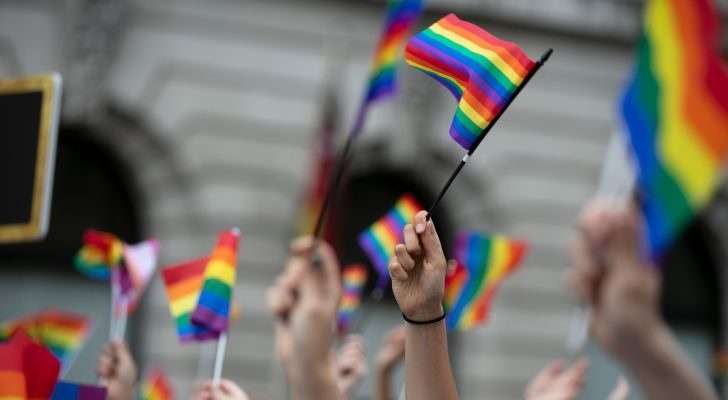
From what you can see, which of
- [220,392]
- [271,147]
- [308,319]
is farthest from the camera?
[271,147]

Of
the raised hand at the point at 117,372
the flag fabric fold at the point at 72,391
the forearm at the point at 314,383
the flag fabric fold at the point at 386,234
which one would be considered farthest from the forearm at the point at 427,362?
the flag fabric fold at the point at 386,234

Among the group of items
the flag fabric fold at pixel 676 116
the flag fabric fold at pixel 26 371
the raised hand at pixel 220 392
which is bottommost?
the raised hand at pixel 220 392

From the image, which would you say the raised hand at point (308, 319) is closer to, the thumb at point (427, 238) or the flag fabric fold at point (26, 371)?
the flag fabric fold at point (26, 371)

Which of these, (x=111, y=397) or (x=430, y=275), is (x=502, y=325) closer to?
(x=111, y=397)

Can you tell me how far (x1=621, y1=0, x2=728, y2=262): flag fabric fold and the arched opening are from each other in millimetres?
8554

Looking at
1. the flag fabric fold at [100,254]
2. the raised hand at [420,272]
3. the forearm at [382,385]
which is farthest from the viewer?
the flag fabric fold at [100,254]

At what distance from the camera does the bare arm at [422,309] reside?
10.4ft

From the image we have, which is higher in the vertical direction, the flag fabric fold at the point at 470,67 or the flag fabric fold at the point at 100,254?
the flag fabric fold at the point at 470,67

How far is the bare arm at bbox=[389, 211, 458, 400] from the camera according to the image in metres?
3.18

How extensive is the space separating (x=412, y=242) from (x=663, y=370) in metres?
0.73

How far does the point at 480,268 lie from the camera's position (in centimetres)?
645

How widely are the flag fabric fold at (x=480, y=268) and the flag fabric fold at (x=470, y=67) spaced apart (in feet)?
8.51

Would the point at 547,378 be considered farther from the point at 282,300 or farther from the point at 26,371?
the point at 26,371

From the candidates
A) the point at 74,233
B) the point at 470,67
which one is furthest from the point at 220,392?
the point at 74,233
